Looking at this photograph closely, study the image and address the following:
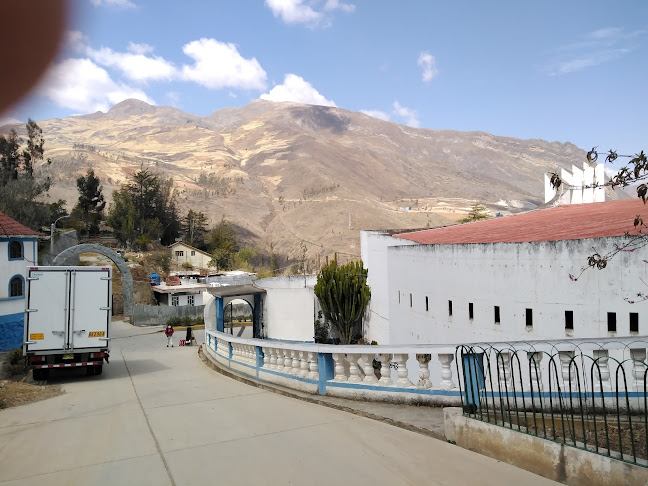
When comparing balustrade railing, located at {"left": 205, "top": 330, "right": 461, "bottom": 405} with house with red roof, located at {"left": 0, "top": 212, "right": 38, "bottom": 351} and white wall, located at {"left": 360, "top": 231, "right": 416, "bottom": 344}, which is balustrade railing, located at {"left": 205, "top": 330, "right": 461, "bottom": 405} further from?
house with red roof, located at {"left": 0, "top": 212, "right": 38, "bottom": 351}

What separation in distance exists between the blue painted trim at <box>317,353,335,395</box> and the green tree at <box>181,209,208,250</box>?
227 ft

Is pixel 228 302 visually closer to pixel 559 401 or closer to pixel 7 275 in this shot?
pixel 7 275

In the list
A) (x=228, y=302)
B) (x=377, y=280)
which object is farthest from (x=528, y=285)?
(x=228, y=302)

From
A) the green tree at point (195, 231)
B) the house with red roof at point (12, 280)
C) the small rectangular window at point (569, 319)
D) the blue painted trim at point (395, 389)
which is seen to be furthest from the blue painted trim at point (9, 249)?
the green tree at point (195, 231)

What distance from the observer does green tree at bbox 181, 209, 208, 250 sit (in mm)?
76250

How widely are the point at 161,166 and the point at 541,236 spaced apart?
14333cm

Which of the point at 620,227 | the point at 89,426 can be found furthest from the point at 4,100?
the point at 620,227

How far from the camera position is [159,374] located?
1427 cm

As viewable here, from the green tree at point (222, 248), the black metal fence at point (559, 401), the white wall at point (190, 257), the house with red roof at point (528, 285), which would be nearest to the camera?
the black metal fence at point (559, 401)

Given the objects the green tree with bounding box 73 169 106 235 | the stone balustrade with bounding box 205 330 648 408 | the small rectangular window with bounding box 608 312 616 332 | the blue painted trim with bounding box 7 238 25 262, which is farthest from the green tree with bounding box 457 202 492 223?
the stone balustrade with bounding box 205 330 648 408

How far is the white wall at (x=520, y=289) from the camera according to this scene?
38.9 ft

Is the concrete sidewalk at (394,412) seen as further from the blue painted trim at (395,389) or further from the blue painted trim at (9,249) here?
the blue painted trim at (9,249)

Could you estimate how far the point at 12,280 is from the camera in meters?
24.6

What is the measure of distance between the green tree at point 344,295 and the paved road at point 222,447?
71.7 ft
